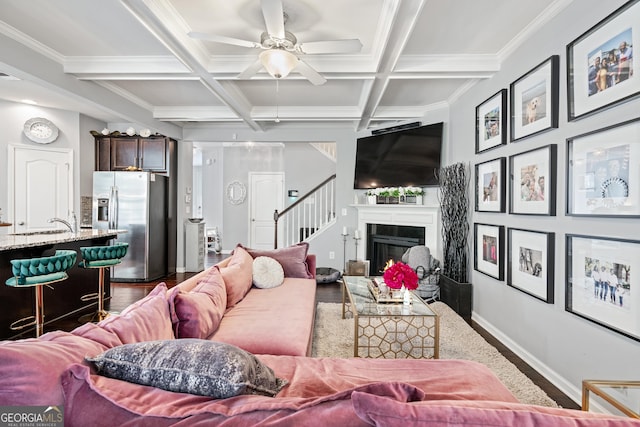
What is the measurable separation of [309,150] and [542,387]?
6596 millimetres

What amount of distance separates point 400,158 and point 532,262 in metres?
2.78

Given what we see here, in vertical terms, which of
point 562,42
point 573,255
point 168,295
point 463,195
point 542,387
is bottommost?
point 542,387

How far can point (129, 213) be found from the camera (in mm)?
5328

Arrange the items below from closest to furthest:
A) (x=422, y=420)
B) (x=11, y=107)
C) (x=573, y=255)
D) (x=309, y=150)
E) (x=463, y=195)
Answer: (x=422, y=420) → (x=573, y=255) → (x=463, y=195) → (x=11, y=107) → (x=309, y=150)

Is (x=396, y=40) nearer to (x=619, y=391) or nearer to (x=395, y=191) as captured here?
(x=619, y=391)

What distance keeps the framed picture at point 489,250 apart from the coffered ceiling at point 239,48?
5.06ft

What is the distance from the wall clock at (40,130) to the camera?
4.93m

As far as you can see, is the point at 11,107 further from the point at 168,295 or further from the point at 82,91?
the point at 168,295

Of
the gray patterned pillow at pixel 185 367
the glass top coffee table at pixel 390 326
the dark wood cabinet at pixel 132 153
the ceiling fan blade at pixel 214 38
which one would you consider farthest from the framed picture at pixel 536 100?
the dark wood cabinet at pixel 132 153

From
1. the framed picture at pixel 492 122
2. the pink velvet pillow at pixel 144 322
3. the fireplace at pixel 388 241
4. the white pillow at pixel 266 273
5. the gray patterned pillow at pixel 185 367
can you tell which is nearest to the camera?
the gray patterned pillow at pixel 185 367

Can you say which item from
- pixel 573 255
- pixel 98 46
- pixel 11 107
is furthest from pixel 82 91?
pixel 573 255

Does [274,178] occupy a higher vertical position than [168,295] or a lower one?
higher

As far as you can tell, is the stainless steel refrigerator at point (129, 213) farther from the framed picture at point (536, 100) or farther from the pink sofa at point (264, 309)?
the framed picture at point (536, 100)

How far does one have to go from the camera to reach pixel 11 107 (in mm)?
4801
